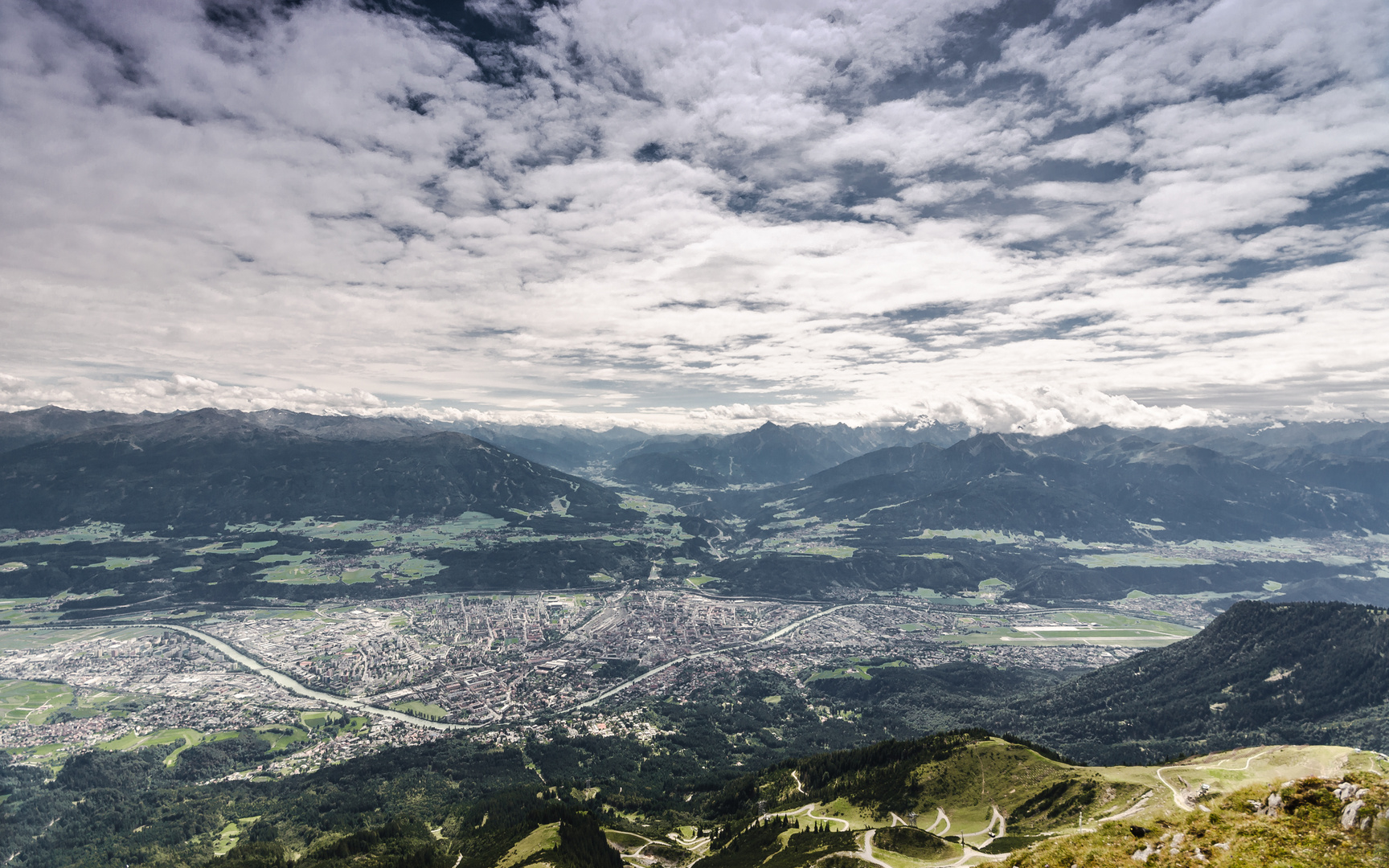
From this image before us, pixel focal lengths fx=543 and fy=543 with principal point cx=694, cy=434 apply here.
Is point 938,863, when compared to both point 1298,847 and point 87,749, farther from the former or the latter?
point 87,749

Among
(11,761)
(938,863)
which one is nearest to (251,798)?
(11,761)

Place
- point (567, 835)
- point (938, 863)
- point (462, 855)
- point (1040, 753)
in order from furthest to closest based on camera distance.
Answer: point (1040, 753), point (462, 855), point (567, 835), point (938, 863)

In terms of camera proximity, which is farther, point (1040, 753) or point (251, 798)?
point (251, 798)

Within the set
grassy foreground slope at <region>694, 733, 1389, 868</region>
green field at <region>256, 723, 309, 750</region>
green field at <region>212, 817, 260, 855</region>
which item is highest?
grassy foreground slope at <region>694, 733, 1389, 868</region>

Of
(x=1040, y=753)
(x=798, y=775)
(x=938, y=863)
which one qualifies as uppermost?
(x=938, y=863)

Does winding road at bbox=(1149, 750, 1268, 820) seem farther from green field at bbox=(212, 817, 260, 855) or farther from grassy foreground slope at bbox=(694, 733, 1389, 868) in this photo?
green field at bbox=(212, 817, 260, 855)

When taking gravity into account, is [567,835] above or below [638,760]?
above

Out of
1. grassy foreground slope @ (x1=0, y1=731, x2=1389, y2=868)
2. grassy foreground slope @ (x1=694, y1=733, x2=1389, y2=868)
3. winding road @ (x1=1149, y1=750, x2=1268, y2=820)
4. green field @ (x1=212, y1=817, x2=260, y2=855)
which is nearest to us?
grassy foreground slope @ (x1=694, y1=733, x2=1389, y2=868)

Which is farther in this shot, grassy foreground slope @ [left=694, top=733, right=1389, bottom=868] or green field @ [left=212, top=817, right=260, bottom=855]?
green field @ [left=212, top=817, right=260, bottom=855]

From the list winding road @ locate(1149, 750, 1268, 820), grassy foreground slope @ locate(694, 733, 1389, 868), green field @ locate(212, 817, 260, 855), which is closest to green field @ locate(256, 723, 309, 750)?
green field @ locate(212, 817, 260, 855)

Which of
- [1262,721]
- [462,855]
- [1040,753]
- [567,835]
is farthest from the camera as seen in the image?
[1262,721]

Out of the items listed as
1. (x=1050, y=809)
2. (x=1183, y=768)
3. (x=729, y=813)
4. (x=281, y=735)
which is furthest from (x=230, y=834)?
(x=1183, y=768)
